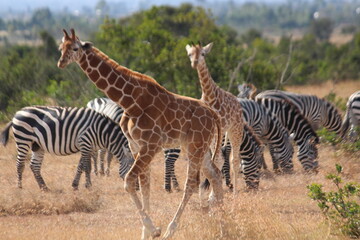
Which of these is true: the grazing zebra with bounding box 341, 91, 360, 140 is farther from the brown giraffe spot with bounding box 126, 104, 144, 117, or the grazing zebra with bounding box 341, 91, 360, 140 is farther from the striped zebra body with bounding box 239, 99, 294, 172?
the brown giraffe spot with bounding box 126, 104, 144, 117

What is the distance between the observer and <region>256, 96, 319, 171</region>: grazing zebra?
12.3 metres

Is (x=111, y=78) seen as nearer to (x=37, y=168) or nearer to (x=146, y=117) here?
(x=146, y=117)

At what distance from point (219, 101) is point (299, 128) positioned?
389 centimetres

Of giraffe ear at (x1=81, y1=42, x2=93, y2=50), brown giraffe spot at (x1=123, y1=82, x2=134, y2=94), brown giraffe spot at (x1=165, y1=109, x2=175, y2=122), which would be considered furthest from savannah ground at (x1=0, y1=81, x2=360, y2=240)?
giraffe ear at (x1=81, y1=42, x2=93, y2=50)

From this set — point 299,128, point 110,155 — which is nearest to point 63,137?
point 110,155

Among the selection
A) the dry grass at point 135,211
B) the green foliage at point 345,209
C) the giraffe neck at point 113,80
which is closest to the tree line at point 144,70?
the dry grass at point 135,211

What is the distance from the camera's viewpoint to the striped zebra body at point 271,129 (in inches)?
489

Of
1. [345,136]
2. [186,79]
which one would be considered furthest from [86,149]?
[186,79]

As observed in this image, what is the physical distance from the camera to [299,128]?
42.3ft

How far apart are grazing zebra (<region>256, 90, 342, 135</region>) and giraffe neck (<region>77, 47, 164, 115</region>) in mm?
7832

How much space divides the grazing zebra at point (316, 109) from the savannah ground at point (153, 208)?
4.09ft

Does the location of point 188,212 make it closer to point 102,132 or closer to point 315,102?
point 102,132

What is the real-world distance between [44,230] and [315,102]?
8577 mm

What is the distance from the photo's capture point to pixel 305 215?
27.7 feet
